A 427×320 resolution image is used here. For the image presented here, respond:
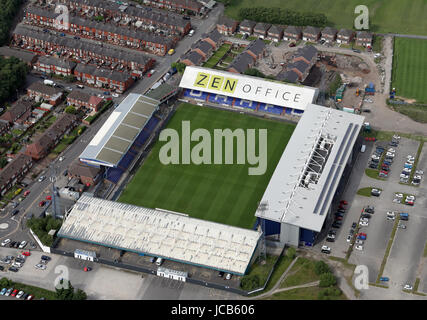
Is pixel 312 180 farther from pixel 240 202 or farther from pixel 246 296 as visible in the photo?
pixel 246 296

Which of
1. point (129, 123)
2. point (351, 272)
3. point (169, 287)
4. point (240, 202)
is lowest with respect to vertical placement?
point (169, 287)

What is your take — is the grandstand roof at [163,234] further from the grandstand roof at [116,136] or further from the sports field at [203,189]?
the grandstand roof at [116,136]

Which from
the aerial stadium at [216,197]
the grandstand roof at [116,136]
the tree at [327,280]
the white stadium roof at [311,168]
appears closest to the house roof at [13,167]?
the grandstand roof at [116,136]

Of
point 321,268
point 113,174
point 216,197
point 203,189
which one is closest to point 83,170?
point 113,174

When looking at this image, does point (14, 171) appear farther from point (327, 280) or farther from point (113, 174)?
point (327, 280)

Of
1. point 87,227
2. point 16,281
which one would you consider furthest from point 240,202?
point 16,281

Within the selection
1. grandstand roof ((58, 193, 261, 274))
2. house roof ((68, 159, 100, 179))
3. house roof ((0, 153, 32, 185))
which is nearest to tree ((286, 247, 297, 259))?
grandstand roof ((58, 193, 261, 274))

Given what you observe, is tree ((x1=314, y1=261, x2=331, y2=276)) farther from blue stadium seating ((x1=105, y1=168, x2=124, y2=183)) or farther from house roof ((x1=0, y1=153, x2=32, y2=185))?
house roof ((x1=0, y1=153, x2=32, y2=185))
